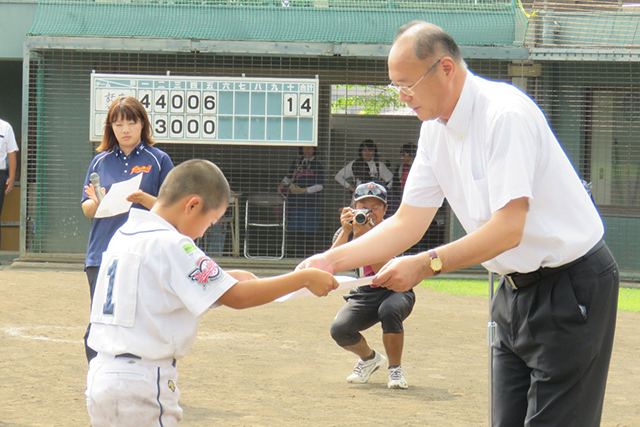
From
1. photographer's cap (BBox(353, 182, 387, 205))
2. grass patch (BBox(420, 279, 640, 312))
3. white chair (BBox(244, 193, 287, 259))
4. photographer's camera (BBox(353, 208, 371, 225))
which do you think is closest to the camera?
photographer's camera (BBox(353, 208, 371, 225))

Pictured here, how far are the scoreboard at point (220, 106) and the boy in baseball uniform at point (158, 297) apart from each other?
977cm

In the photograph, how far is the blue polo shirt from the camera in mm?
5141

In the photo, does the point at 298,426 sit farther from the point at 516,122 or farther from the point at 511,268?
the point at 516,122

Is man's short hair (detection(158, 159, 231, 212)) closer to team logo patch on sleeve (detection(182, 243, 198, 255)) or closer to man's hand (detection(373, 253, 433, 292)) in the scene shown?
team logo patch on sleeve (detection(182, 243, 198, 255))

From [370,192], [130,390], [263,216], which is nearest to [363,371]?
[370,192]

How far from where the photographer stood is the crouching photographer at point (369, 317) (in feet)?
20.4

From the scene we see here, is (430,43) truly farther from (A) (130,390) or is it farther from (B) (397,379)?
(B) (397,379)

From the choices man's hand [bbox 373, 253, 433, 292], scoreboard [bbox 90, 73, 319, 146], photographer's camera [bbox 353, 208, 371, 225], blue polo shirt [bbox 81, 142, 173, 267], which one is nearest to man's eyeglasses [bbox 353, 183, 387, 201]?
photographer's camera [bbox 353, 208, 371, 225]

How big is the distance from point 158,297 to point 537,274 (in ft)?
4.52

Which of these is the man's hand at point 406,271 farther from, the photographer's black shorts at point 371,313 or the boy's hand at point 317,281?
the photographer's black shorts at point 371,313

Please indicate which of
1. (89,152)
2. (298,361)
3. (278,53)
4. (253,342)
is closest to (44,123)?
(89,152)

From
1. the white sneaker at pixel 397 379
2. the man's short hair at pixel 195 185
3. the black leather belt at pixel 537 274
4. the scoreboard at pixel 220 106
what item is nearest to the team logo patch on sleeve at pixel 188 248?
the man's short hair at pixel 195 185

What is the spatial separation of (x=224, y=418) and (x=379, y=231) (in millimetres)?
2360

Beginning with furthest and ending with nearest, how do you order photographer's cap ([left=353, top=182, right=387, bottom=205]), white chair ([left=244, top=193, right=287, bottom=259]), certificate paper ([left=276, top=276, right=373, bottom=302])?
white chair ([left=244, top=193, right=287, bottom=259])
photographer's cap ([left=353, top=182, right=387, bottom=205])
certificate paper ([left=276, top=276, right=373, bottom=302])
